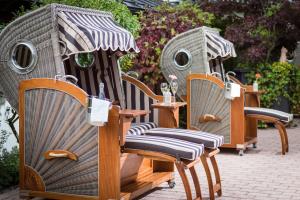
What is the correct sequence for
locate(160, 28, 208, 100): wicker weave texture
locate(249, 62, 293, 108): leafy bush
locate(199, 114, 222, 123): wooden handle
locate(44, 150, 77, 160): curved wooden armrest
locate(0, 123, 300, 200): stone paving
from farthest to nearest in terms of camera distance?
locate(249, 62, 293, 108): leafy bush → locate(160, 28, 208, 100): wicker weave texture → locate(199, 114, 222, 123): wooden handle → locate(0, 123, 300, 200): stone paving → locate(44, 150, 77, 160): curved wooden armrest

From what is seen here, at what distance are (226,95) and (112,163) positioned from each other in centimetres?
333

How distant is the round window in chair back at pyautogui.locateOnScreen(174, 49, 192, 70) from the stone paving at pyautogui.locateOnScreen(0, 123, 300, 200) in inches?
61.0

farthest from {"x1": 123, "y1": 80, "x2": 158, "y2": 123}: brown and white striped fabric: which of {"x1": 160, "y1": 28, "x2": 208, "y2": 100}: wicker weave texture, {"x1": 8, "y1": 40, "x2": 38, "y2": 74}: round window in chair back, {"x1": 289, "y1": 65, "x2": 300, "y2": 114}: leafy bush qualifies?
{"x1": 289, "y1": 65, "x2": 300, "y2": 114}: leafy bush

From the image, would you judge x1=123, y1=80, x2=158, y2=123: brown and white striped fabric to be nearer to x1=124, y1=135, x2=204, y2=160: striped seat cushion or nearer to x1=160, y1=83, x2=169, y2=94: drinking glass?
x1=160, y1=83, x2=169, y2=94: drinking glass

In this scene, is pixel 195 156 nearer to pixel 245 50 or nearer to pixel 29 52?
pixel 29 52

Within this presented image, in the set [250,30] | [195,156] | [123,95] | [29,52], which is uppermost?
[250,30]

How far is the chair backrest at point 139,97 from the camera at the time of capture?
6613mm

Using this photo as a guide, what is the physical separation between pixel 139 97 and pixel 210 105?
1.78 m

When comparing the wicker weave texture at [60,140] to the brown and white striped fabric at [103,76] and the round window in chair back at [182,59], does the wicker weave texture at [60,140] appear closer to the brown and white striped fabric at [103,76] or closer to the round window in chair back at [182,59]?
the brown and white striped fabric at [103,76]

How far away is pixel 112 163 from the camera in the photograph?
4965mm

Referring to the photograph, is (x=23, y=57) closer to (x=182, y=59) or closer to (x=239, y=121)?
(x=239, y=121)

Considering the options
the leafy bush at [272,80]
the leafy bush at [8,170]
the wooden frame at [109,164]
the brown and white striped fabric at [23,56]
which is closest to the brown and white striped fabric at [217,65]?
the leafy bush at [272,80]

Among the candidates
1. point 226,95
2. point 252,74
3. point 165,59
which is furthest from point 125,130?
point 252,74

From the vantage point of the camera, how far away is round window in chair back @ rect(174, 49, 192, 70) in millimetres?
8914
